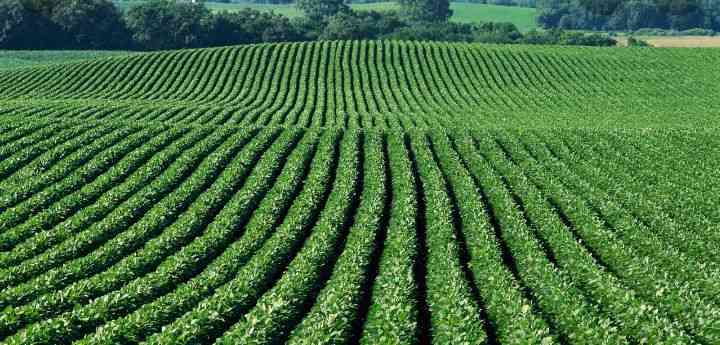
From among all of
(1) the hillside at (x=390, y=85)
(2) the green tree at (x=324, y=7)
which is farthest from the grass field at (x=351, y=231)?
(2) the green tree at (x=324, y=7)

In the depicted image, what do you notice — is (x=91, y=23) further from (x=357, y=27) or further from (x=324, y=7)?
(x=324, y=7)

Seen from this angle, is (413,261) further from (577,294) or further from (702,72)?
(702,72)

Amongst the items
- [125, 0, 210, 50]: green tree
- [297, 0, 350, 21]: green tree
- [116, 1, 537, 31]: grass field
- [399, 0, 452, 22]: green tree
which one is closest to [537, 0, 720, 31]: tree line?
[116, 1, 537, 31]: grass field

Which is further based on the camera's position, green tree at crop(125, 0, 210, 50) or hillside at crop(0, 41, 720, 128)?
green tree at crop(125, 0, 210, 50)

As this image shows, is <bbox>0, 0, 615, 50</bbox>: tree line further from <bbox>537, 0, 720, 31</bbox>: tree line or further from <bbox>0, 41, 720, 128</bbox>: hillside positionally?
<bbox>537, 0, 720, 31</bbox>: tree line

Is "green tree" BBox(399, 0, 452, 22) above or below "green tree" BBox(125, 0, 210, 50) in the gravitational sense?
above

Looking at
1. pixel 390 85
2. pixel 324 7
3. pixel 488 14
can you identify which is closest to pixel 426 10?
pixel 488 14

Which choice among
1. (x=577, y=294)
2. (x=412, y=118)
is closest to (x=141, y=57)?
(x=412, y=118)
